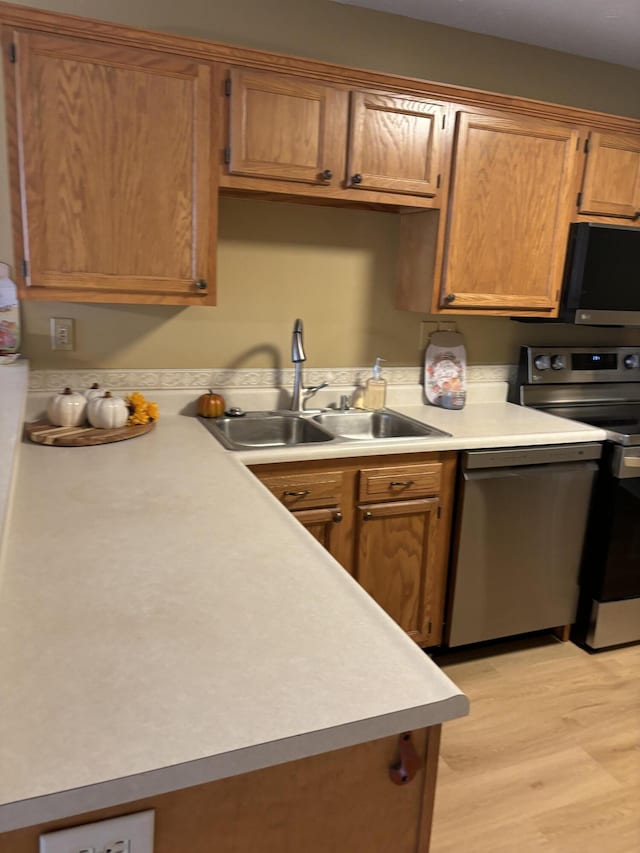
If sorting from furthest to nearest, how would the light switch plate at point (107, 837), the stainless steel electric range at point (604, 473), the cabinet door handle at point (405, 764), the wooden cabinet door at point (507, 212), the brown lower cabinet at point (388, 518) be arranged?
the stainless steel electric range at point (604, 473), the wooden cabinet door at point (507, 212), the brown lower cabinet at point (388, 518), the cabinet door handle at point (405, 764), the light switch plate at point (107, 837)

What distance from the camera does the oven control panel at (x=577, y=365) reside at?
3023 mm

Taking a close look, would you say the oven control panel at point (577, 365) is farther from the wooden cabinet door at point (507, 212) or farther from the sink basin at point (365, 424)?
the sink basin at point (365, 424)

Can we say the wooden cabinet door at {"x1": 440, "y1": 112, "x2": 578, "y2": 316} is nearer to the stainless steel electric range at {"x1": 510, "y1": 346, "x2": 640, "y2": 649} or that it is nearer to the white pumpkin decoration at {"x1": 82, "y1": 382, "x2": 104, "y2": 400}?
the stainless steel electric range at {"x1": 510, "y1": 346, "x2": 640, "y2": 649}

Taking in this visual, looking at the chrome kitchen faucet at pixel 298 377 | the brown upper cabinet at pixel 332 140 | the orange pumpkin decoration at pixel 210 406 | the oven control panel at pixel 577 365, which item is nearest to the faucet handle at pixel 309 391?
the chrome kitchen faucet at pixel 298 377

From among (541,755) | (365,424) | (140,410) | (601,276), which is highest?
(601,276)

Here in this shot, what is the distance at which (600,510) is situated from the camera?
263 cm

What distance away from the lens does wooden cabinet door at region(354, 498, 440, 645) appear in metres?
2.36

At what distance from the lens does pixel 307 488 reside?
2227mm

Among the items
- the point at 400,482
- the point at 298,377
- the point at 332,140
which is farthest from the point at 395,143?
the point at 400,482

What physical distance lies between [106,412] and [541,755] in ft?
5.81

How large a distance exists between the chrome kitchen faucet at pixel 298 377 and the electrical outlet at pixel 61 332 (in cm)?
82

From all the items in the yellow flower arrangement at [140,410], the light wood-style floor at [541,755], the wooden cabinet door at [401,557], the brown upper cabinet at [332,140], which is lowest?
the light wood-style floor at [541,755]

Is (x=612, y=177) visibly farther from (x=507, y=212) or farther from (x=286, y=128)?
(x=286, y=128)

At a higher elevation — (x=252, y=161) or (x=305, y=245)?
(x=252, y=161)
